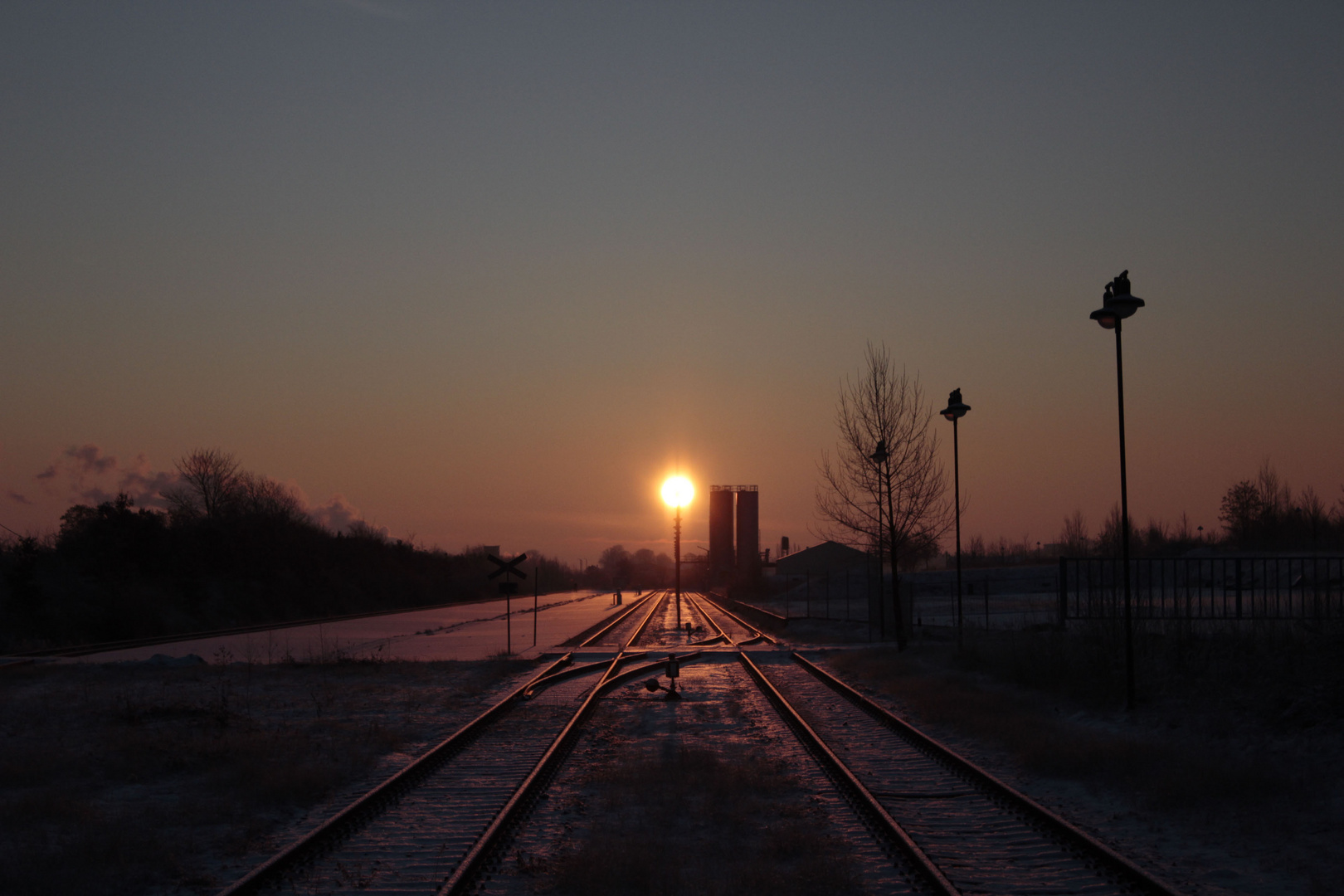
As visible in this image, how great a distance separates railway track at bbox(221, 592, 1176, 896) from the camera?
729 centimetres

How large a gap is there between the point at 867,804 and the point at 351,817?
15.7 feet

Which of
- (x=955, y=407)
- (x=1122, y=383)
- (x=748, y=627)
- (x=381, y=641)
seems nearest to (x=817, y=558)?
(x=748, y=627)

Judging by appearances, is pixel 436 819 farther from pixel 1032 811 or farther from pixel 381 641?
pixel 381 641

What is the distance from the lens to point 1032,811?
358 inches

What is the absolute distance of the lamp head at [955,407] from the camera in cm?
2417

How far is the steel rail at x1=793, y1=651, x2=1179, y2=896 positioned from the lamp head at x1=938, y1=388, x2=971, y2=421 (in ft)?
33.6

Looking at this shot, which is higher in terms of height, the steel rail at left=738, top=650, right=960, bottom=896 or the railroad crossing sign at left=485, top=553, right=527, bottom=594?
the railroad crossing sign at left=485, top=553, right=527, bottom=594

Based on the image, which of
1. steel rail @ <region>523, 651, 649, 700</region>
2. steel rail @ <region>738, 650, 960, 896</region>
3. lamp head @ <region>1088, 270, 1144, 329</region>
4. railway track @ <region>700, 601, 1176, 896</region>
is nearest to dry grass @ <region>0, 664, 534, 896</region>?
steel rail @ <region>523, 651, 649, 700</region>

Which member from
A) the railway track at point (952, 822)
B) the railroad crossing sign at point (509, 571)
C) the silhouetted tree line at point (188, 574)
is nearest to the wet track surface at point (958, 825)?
the railway track at point (952, 822)

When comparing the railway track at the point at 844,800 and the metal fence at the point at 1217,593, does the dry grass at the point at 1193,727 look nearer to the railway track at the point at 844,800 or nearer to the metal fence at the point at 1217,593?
the metal fence at the point at 1217,593

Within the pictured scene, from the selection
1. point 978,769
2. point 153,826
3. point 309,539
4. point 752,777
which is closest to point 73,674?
point 153,826

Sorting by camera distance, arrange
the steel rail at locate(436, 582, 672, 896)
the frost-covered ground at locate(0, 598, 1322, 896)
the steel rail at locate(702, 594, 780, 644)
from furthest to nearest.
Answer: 1. the steel rail at locate(702, 594, 780, 644)
2. the frost-covered ground at locate(0, 598, 1322, 896)
3. the steel rail at locate(436, 582, 672, 896)

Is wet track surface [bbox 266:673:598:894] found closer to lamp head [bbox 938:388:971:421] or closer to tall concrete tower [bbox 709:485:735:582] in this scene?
lamp head [bbox 938:388:971:421]

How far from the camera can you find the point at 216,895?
22.5 feet
